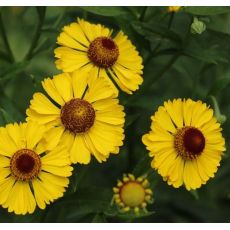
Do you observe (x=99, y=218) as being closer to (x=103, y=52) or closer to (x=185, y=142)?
(x=185, y=142)

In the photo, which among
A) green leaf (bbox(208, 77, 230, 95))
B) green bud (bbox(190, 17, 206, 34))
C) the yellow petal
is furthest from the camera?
green leaf (bbox(208, 77, 230, 95))

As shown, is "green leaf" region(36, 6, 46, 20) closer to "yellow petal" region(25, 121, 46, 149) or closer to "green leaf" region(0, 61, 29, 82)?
"green leaf" region(0, 61, 29, 82)

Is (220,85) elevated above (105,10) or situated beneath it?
situated beneath

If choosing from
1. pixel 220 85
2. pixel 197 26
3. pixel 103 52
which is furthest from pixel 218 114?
pixel 103 52

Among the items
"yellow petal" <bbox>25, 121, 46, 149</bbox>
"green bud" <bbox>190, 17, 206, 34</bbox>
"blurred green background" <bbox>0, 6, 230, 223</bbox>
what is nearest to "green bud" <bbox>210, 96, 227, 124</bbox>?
"blurred green background" <bbox>0, 6, 230, 223</bbox>

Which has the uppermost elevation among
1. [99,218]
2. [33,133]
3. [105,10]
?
[105,10]

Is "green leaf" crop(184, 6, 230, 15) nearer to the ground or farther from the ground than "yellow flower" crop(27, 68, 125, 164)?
farther from the ground

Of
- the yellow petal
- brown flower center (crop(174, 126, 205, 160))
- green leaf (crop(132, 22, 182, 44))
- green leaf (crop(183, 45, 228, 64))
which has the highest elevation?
green leaf (crop(132, 22, 182, 44))

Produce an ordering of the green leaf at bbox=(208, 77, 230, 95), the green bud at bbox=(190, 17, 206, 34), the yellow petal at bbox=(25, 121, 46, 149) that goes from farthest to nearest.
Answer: the green leaf at bbox=(208, 77, 230, 95) → the green bud at bbox=(190, 17, 206, 34) → the yellow petal at bbox=(25, 121, 46, 149)
